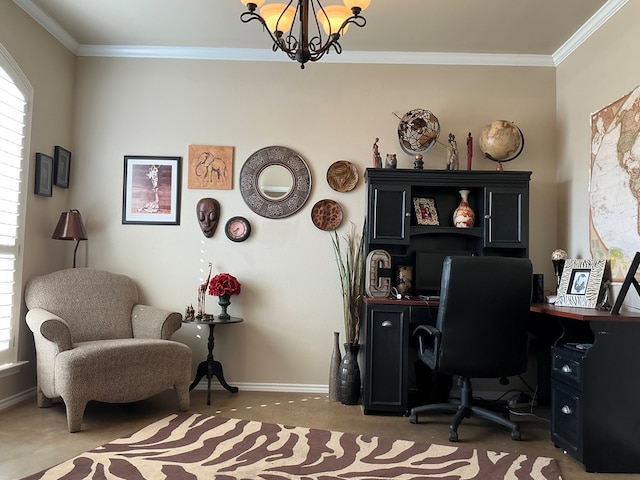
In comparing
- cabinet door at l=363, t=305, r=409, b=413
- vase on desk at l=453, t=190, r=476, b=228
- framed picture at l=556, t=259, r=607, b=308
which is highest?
vase on desk at l=453, t=190, r=476, b=228

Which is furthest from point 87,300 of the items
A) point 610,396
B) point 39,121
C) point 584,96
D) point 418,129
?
point 584,96

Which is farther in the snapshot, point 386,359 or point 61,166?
point 61,166

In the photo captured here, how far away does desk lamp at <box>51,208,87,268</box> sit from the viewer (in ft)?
12.5

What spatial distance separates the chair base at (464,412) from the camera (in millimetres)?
3057

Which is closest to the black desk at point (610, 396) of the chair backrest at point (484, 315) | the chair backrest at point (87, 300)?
the chair backrest at point (484, 315)

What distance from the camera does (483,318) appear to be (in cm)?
298

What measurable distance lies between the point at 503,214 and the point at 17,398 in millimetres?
3660

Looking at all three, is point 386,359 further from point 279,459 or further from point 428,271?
point 279,459

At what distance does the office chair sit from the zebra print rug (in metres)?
0.38

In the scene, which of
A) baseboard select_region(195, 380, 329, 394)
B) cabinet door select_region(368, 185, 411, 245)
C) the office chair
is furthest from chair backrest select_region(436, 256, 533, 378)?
baseboard select_region(195, 380, 329, 394)

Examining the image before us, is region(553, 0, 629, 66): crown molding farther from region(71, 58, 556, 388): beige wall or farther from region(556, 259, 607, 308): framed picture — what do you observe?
region(556, 259, 607, 308): framed picture

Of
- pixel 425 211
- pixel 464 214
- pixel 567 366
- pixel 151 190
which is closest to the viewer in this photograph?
pixel 567 366

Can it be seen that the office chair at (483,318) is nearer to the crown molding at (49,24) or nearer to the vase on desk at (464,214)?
the vase on desk at (464,214)

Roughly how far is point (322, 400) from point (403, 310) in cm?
97
